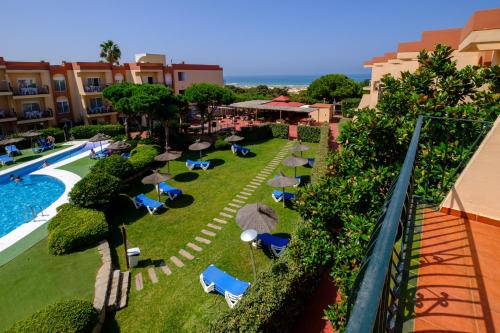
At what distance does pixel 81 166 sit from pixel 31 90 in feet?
51.4

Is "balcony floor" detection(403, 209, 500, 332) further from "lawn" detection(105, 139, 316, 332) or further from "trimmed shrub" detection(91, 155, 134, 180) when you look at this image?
"trimmed shrub" detection(91, 155, 134, 180)

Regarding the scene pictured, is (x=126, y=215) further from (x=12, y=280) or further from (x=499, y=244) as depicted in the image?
(x=499, y=244)

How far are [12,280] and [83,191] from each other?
5.05 metres

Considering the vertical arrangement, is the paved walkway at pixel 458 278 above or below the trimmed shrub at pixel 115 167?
above

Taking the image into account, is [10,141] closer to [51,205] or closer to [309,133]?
[51,205]

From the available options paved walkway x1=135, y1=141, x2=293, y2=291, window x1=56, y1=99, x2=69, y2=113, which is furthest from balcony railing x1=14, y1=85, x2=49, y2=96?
paved walkway x1=135, y1=141, x2=293, y2=291

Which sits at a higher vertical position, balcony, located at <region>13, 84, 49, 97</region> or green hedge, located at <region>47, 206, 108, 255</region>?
balcony, located at <region>13, 84, 49, 97</region>

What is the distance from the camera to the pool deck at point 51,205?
14.0 metres

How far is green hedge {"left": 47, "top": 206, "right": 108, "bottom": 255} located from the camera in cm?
1195

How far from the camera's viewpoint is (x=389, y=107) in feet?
23.8

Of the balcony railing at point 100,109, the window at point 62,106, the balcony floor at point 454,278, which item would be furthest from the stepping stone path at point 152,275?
the window at point 62,106

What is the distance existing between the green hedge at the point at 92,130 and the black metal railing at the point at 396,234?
35.3 metres

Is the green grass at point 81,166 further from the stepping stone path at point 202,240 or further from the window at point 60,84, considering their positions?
the window at point 60,84

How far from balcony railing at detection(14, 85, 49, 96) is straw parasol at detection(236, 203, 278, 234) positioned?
1303 inches
